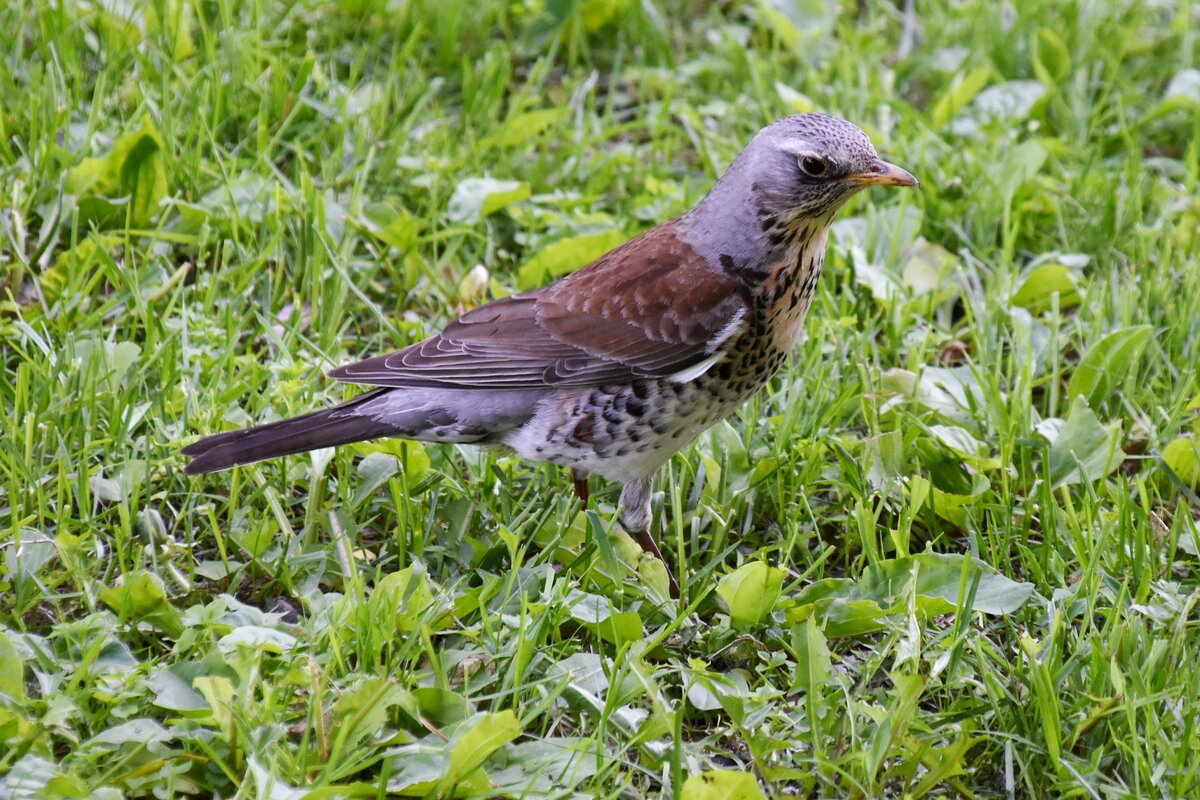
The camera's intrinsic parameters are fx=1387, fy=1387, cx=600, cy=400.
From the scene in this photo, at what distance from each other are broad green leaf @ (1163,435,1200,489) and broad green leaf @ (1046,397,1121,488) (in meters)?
0.14

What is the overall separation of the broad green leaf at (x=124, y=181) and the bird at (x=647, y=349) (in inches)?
53.5

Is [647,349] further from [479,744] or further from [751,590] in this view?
[479,744]

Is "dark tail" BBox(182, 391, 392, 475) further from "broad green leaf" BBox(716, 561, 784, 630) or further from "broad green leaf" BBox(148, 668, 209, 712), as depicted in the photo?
"broad green leaf" BBox(716, 561, 784, 630)

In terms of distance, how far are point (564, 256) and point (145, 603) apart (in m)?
2.13

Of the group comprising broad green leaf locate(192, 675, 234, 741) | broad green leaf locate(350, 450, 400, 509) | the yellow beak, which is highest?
the yellow beak

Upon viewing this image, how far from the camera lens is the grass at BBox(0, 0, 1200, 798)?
299 cm

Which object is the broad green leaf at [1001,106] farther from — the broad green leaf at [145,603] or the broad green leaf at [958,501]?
the broad green leaf at [145,603]

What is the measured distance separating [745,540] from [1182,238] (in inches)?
91.2

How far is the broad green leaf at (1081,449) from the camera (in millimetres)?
3883

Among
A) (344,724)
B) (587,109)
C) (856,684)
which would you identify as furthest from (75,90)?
(856,684)

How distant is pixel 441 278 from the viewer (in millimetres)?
4957

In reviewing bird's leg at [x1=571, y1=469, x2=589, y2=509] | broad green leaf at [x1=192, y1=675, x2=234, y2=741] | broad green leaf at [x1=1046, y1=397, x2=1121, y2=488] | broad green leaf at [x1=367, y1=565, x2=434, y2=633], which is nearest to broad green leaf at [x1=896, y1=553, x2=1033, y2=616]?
broad green leaf at [x1=1046, y1=397, x2=1121, y2=488]

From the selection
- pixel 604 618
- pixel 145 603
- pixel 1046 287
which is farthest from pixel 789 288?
pixel 145 603

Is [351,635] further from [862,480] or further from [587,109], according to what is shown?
[587,109]
